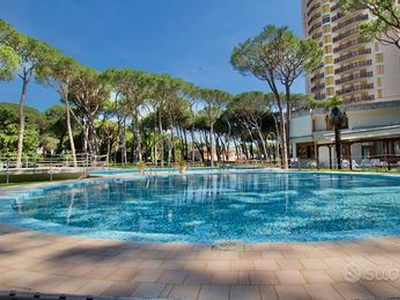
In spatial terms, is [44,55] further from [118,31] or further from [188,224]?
[188,224]

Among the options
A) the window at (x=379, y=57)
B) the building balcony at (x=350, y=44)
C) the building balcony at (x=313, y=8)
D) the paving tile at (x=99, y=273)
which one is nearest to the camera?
the paving tile at (x=99, y=273)

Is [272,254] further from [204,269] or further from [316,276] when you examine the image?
[204,269]

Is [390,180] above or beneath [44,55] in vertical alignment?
beneath

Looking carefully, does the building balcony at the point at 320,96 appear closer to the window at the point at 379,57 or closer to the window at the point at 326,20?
the window at the point at 379,57

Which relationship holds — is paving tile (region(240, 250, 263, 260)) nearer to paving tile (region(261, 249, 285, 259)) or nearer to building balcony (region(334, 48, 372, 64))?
paving tile (region(261, 249, 285, 259))

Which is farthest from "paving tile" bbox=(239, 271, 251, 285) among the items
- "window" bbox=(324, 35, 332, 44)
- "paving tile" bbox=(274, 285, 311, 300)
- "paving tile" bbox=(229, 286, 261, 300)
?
"window" bbox=(324, 35, 332, 44)

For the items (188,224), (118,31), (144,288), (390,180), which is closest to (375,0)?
(390,180)

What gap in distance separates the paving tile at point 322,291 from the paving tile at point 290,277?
0.13 m

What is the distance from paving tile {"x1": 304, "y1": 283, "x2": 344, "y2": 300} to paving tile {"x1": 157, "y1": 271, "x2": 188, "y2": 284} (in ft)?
3.71

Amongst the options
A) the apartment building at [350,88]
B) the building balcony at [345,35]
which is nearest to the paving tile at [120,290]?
the apartment building at [350,88]

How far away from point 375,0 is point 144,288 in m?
18.0

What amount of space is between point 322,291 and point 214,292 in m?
0.90

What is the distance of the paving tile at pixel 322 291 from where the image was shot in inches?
102

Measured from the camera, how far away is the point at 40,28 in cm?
2500
